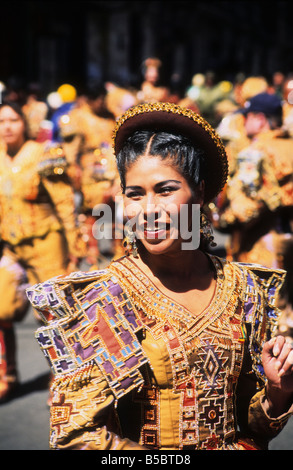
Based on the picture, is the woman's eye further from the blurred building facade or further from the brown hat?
the blurred building facade

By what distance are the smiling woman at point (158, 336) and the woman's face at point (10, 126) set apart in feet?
9.01

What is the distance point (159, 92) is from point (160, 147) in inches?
289

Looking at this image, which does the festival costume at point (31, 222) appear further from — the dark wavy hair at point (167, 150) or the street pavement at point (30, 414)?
the dark wavy hair at point (167, 150)

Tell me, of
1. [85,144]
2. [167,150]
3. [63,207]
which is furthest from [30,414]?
[85,144]

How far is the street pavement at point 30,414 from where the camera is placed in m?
3.95

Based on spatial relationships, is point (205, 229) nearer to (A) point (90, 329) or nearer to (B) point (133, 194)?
(B) point (133, 194)

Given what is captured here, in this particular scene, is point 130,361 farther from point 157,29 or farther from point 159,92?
point 157,29

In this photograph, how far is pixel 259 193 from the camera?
476 centimetres

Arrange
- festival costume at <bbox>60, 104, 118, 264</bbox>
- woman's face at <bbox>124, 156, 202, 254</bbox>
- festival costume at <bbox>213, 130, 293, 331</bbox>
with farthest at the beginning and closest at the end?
festival costume at <bbox>60, 104, 118, 264</bbox> → festival costume at <bbox>213, 130, 293, 331</bbox> → woman's face at <bbox>124, 156, 202, 254</bbox>

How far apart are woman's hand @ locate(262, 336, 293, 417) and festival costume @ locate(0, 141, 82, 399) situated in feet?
9.70

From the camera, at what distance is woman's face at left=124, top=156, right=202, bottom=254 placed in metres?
1.83

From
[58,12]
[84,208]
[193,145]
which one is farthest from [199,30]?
[193,145]

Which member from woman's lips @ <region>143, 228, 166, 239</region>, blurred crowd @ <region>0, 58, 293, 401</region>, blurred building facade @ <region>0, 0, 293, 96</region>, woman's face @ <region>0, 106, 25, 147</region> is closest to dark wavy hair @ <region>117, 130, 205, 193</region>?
woman's lips @ <region>143, 228, 166, 239</region>

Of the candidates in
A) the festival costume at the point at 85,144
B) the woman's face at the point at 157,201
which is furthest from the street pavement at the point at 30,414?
the woman's face at the point at 157,201
